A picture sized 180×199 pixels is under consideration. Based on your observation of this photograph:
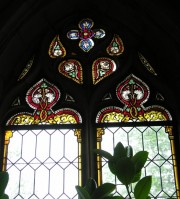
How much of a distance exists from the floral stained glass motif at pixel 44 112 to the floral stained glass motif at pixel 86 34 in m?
0.53

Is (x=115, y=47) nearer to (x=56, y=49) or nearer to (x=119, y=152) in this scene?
(x=56, y=49)

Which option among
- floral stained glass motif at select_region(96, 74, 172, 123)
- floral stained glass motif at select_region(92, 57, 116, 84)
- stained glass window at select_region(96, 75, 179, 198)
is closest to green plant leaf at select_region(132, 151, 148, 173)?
stained glass window at select_region(96, 75, 179, 198)

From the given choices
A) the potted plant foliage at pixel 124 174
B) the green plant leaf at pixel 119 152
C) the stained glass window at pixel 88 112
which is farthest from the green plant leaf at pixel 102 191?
the stained glass window at pixel 88 112

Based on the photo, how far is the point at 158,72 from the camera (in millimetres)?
3672

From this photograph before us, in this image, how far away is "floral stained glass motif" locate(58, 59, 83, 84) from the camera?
3657 millimetres

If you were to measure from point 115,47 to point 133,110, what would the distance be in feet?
2.31

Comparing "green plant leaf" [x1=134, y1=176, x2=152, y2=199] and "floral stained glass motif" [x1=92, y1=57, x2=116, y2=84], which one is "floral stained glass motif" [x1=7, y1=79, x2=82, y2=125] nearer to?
"floral stained glass motif" [x1=92, y1=57, x2=116, y2=84]

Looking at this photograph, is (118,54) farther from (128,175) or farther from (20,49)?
(128,175)

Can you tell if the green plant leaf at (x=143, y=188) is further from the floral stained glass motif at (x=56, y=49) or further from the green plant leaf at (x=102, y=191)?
the floral stained glass motif at (x=56, y=49)

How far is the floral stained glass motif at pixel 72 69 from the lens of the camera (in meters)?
3.66

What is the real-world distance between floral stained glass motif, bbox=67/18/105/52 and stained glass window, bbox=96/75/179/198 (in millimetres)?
523

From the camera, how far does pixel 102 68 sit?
3693mm

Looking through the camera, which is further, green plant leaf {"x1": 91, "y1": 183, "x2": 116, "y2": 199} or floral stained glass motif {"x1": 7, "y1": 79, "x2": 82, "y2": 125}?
floral stained glass motif {"x1": 7, "y1": 79, "x2": 82, "y2": 125}

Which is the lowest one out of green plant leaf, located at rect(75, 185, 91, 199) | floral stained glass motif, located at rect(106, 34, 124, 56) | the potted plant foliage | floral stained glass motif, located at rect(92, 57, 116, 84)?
green plant leaf, located at rect(75, 185, 91, 199)
